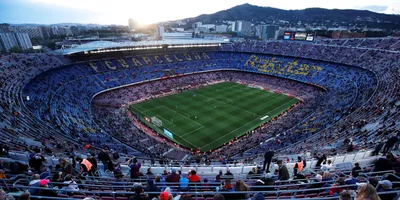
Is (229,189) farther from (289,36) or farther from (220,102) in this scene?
(289,36)

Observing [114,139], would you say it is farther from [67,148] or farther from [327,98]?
[327,98]

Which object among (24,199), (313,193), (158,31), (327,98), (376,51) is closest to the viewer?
(24,199)

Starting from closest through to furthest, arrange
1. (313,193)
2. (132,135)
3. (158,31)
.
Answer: (313,193) → (132,135) → (158,31)

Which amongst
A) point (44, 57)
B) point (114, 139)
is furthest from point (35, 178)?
point (44, 57)

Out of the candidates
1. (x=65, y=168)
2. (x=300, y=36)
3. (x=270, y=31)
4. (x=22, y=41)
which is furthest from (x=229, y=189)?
(x=270, y=31)

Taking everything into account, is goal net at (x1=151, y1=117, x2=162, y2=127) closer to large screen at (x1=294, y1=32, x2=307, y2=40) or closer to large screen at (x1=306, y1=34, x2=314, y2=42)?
large screen at (x1=306, y1=34, x2=314, y2=42)

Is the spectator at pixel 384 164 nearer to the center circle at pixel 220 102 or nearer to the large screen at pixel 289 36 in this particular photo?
the center circle at pixel 220 102
